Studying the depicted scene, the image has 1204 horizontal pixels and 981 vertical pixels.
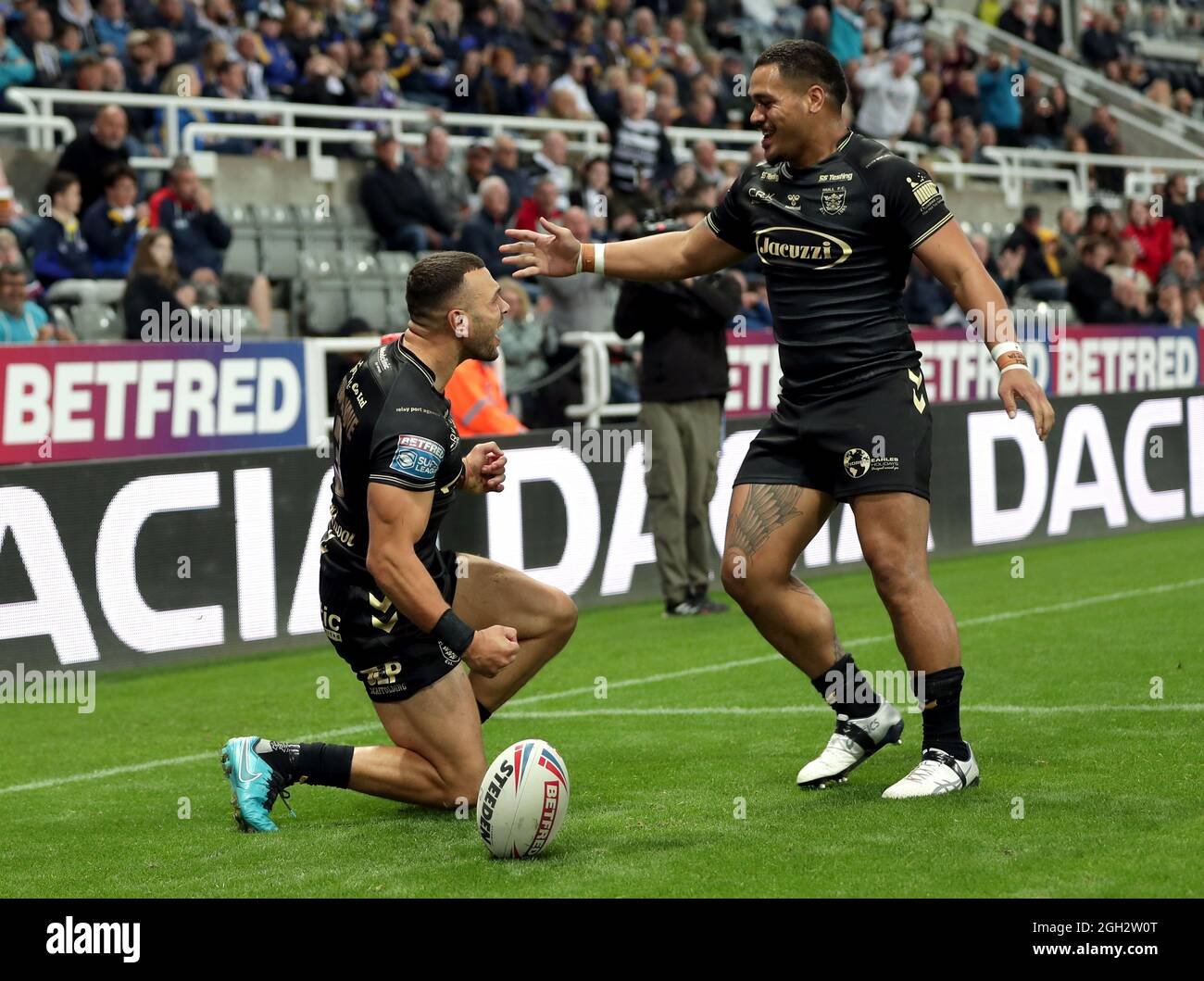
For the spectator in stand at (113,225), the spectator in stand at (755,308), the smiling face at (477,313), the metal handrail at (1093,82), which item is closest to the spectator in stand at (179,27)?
the spectator in stand at (113,225)

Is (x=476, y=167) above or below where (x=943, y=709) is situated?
above

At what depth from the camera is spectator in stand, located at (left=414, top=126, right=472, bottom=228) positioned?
16.6 m

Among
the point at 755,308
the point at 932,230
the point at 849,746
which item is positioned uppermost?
the point at 755,308

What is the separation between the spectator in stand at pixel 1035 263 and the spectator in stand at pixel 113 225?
1124 cm

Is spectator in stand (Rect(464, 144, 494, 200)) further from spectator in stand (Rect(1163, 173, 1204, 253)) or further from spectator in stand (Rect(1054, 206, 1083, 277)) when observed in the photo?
spectator in stand (Rect(1163, 173, 1204, 253))

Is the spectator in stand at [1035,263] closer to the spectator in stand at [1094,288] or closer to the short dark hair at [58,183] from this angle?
the spectator in stand at [1094,288]

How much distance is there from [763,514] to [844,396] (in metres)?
0.50

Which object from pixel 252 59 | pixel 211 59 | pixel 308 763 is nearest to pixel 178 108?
pixel 211 59

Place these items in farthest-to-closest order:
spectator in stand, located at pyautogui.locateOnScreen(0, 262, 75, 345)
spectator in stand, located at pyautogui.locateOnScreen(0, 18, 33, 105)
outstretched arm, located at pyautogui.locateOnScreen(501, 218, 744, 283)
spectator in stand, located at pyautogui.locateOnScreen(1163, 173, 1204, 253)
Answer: spectator in stand, located at pyautogui.locateOnScreen(1163, 173, 1204, 253) → spectator in stand, located at pyautogui.locateOnScreen(0, 18, 33, 105) → spectator in stand, located at pyautogui.locateOnScreen(0, 262, 75, 345) → outstretched arm, located at pyautogui.locateOnScreen(501, 218, 744, 283)

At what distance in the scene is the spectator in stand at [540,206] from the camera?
16.4 m

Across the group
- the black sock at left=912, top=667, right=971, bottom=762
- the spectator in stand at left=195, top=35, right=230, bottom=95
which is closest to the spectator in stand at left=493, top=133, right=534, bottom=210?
the spectator in stand at left=195, top=35, right=230, bottom=95

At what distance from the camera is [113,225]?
552 inches

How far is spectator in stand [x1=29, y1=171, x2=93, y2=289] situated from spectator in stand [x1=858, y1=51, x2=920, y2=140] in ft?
40.3

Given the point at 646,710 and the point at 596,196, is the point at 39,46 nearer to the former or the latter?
the point at 596,196
